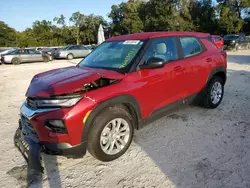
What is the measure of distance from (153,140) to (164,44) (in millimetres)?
1632

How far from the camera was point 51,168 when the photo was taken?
288cm

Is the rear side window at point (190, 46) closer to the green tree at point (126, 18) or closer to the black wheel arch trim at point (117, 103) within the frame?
the black wheel arch trim at point (117, 103)

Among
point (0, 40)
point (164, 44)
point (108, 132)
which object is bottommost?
point (108, 132)

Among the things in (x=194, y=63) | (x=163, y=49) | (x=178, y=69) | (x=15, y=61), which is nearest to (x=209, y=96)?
(x=194, y=63)

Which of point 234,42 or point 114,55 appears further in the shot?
point 234,42

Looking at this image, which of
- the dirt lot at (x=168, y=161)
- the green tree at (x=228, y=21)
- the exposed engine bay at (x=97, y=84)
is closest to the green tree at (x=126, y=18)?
the green tree at (x=228, y=21)

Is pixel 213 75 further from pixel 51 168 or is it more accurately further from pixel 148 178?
pixel 51 168

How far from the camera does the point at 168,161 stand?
2891mm

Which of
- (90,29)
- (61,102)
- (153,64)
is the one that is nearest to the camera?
(61,102)

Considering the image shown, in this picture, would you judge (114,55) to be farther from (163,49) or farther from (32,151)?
(32,151)

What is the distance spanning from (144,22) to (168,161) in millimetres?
48157

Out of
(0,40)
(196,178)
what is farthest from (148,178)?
(0,40)

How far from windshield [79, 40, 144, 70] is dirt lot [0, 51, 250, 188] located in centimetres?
130

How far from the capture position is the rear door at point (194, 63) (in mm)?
3861
